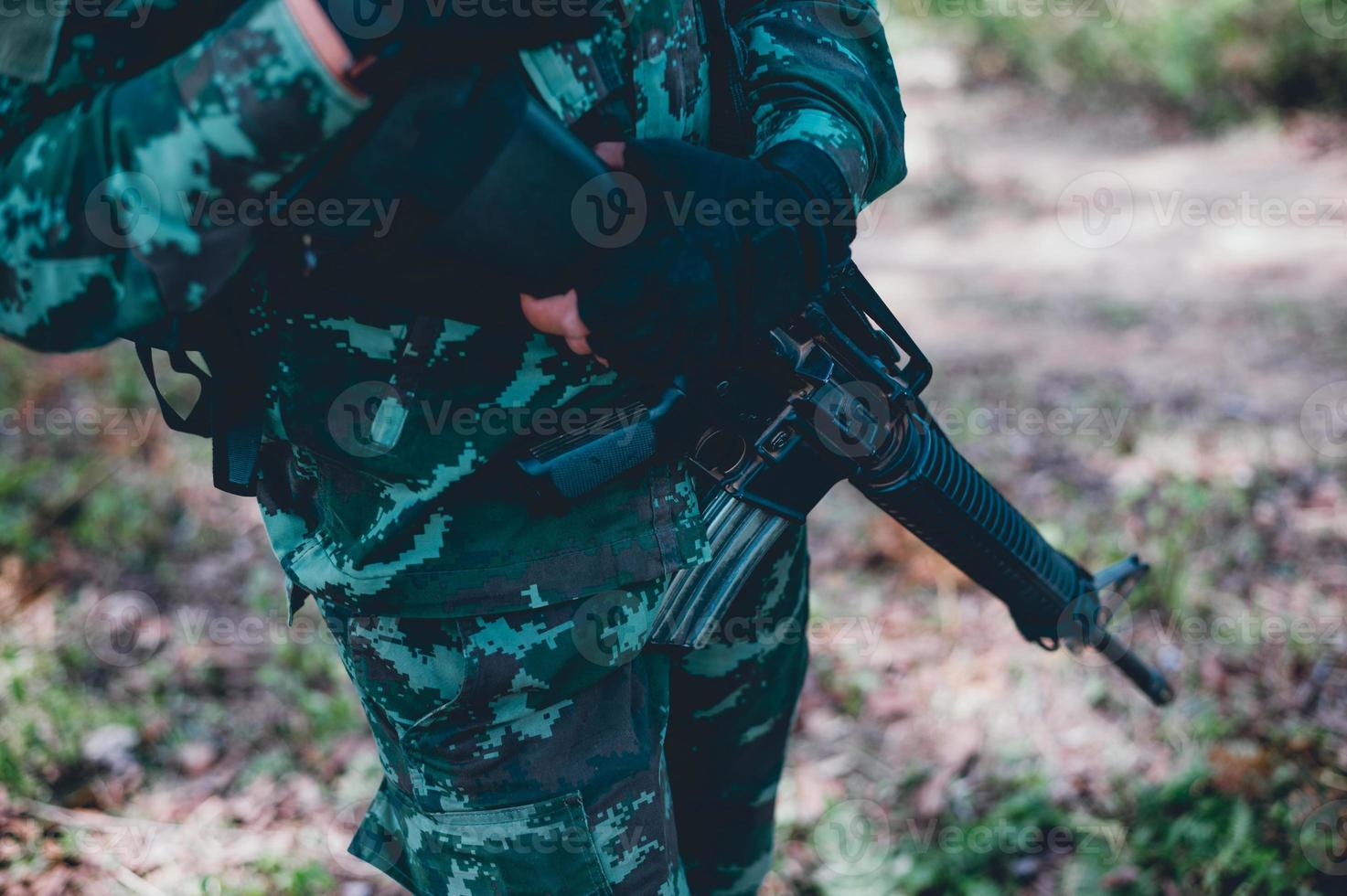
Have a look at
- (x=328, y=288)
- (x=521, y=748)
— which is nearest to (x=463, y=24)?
(x=328, y=288)

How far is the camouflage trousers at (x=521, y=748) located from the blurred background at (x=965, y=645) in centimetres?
118

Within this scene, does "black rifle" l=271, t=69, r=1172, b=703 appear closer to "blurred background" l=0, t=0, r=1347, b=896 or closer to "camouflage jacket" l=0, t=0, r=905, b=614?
"camouflage jacket" l=0, t=0, r=905, b=614

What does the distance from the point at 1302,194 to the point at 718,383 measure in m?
6.80

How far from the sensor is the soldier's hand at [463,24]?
91 centimetres

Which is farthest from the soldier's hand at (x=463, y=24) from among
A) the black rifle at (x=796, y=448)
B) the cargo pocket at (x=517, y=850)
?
the cargo pocket at (x=517, y=850)

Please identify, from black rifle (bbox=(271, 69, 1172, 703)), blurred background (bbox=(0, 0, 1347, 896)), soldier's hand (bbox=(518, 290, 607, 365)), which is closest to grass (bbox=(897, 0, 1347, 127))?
blurred background (bbox=(0, 0, 1347, 896))

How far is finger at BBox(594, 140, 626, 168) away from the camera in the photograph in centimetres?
113

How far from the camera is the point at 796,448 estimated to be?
1420mm

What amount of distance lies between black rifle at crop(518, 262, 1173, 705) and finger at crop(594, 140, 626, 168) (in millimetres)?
287

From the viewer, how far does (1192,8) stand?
8.16m

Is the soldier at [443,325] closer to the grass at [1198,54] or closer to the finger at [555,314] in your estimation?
the finger at [555,314]

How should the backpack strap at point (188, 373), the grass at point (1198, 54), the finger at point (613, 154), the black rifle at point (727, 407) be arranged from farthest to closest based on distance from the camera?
the grass at point (1198, 54)
the backpack strap at point (188, 373)
the finger at point (613, 154)
the black rifle at point (727, 407)

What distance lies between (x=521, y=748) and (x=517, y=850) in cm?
12

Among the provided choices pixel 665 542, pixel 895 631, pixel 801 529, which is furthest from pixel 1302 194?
pixel 665 542
